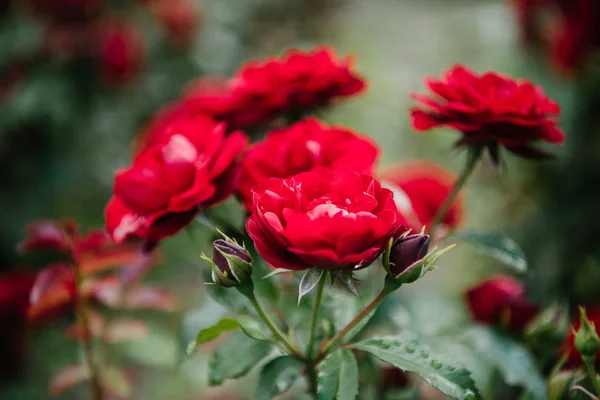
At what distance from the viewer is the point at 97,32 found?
162cm

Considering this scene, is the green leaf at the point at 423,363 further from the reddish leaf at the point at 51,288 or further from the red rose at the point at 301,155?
the reddish leaf at the point at 51,288

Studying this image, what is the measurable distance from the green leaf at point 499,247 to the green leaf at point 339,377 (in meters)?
0.24

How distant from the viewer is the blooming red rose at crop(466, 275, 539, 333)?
2.56 ft

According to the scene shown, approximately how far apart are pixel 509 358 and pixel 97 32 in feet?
4.77

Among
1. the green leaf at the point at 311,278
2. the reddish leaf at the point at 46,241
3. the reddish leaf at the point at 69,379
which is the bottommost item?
the reddish leaf at the point at 69,379

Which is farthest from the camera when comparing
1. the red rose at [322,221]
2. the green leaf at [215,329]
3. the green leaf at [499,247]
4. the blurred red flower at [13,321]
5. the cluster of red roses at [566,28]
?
the cluster of red roses at [566,28]

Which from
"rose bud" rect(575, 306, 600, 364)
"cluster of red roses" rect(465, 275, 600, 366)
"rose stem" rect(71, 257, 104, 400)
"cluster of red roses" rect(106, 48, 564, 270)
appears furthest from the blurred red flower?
"rose bud" rect(575, 306, 600, 364)

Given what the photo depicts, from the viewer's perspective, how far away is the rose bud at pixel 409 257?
1.54 feet

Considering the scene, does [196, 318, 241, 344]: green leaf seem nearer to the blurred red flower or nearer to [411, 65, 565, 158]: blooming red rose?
[411, 65, 565, 158]: blooming red rose

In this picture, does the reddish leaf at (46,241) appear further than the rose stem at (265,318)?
Yes

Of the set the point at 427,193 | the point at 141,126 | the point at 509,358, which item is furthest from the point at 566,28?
the point at 141,126

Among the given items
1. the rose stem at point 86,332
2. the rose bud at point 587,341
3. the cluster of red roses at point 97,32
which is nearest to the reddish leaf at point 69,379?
the rose stem at point 86,332

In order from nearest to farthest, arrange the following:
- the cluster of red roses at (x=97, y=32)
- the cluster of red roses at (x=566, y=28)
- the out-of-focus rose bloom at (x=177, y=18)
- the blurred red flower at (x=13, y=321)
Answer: the blurred red flower at (x=13, y=321), the cluster of red roses at (x=566, y=28), the cluster of red roses at (x=97, y=32), the out-of-focus rose bloom at (x=177, y=18)

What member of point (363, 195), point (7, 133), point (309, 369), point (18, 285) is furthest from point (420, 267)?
point (7, 133)
